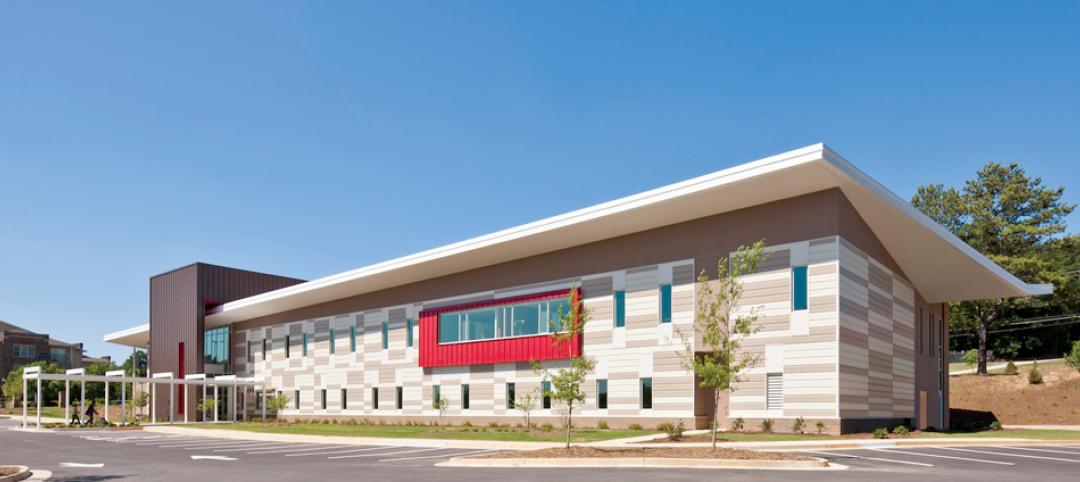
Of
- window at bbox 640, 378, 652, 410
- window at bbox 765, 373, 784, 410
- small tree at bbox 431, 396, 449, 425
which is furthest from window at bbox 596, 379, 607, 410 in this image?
small tree at bbox 431, 396, 449, 425

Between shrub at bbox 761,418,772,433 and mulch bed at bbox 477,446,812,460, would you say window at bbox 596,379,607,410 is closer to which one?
shrub at bbox 761,418,772,433

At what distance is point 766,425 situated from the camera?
2948 cm

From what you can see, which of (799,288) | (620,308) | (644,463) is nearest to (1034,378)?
(799,288)

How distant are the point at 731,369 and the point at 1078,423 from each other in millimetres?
34660

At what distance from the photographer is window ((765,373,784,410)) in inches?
1174

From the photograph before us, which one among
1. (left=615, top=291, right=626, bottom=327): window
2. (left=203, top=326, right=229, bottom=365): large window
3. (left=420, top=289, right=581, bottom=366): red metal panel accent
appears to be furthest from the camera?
(left=203, top=326, right=229, bottom=365): large window

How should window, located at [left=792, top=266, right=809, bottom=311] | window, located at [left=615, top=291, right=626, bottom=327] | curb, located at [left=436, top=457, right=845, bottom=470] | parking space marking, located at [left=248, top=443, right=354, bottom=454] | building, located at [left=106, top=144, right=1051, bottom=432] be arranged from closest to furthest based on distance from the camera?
curb, located at [left=436, top=457, right=845, bottom=470]
parking space marking, located at [left=248, top=443, right=354, bottom=454]
building, located at [left=106, top=144, right=1051, bottom=432]
window, located at [left=792, top=266, right=809, bottom=311]
window, located at [left=615, top=291, right=626, bottom=327]

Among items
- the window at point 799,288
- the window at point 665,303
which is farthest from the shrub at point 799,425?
the window at point 665,303

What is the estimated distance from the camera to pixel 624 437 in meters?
28.3

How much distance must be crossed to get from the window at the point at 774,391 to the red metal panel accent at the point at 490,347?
7.95 meters

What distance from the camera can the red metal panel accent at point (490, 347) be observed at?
3708cm

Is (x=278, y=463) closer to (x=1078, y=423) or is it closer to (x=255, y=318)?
(x=255, y=318)

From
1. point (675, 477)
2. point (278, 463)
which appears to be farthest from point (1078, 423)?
point (278, 463)

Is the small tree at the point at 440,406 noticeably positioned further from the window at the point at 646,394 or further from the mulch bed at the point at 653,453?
the mulch bed at the point at 653,453
